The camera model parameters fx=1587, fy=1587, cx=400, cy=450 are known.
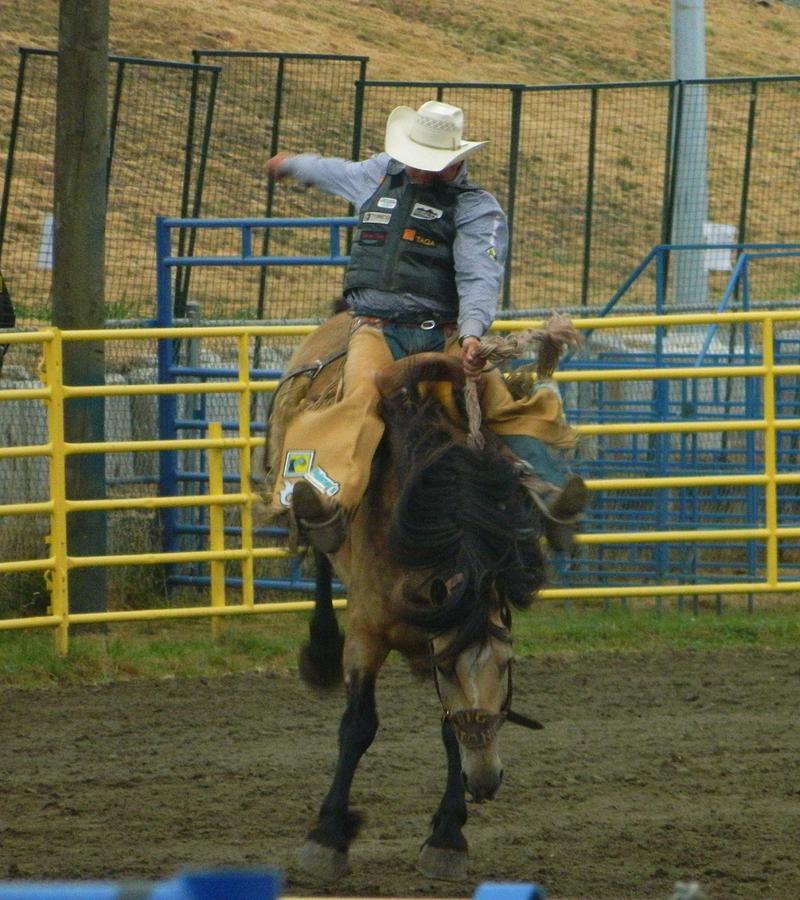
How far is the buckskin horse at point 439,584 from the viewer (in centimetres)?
444

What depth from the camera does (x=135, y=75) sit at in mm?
12930

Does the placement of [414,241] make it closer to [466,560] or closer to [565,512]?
[565,512]

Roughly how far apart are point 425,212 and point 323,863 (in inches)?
83.3

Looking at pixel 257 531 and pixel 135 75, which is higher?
pixel 135 75

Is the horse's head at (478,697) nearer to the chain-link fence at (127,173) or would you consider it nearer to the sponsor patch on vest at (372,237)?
the sponsor patch on vest at (372,237)

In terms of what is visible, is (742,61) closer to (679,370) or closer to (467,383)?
(679,370)

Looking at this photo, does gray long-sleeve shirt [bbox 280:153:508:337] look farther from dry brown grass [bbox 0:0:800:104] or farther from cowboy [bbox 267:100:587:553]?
dry brown grass [bbox 0:0:800:104]

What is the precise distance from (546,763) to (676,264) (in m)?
8.34

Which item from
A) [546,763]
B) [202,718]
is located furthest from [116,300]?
[546,763]

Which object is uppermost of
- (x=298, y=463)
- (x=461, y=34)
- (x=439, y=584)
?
(x=461, y=34)

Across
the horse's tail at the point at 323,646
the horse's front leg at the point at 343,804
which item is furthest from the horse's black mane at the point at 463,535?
the horse's tail at the point at 323,646

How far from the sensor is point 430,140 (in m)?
5.26

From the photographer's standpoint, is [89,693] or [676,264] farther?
[676,264]

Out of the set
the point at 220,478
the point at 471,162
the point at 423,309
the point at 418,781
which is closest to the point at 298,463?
the point at 423,309
